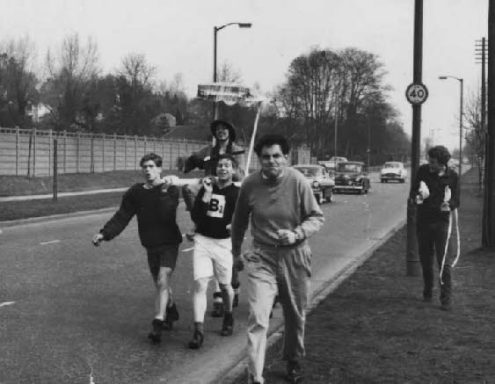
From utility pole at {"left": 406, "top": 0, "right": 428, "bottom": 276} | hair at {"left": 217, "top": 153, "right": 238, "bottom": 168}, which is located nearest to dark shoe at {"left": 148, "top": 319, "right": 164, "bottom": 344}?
hair at {"left": 217, "top": 153, "right": 238, "bottom": 168}

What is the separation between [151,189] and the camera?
6.61m

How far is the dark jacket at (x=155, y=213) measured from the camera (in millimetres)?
6555

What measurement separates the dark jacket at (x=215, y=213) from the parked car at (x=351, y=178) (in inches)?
1294

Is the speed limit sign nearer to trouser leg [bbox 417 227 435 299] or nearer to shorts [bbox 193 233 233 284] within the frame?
trouser leg [bbox 417 227 435 299]

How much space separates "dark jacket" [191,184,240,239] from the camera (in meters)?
6.57

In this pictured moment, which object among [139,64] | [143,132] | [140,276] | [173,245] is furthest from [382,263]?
[139,64]

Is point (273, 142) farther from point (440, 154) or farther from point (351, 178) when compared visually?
point (351, 178)

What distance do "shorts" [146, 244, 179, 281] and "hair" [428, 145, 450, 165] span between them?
3.00 meters

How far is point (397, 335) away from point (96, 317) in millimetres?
2955

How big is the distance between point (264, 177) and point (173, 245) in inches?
72.8

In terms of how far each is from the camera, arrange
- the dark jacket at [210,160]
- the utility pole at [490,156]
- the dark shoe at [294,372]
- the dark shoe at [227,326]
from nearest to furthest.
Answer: the dark shoe at [294,372]
the dark shoe at [227,326]
the dark jacket at [210,160]
the utility pole at [490,156]

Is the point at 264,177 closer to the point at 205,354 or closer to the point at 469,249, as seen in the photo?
the point at 205,354

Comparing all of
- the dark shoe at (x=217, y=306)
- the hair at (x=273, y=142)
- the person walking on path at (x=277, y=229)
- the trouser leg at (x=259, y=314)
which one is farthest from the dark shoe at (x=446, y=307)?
the hair at (x=273, y=142)

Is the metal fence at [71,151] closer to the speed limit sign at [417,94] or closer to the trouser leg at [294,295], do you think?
the speed limit sign at [417,94]
